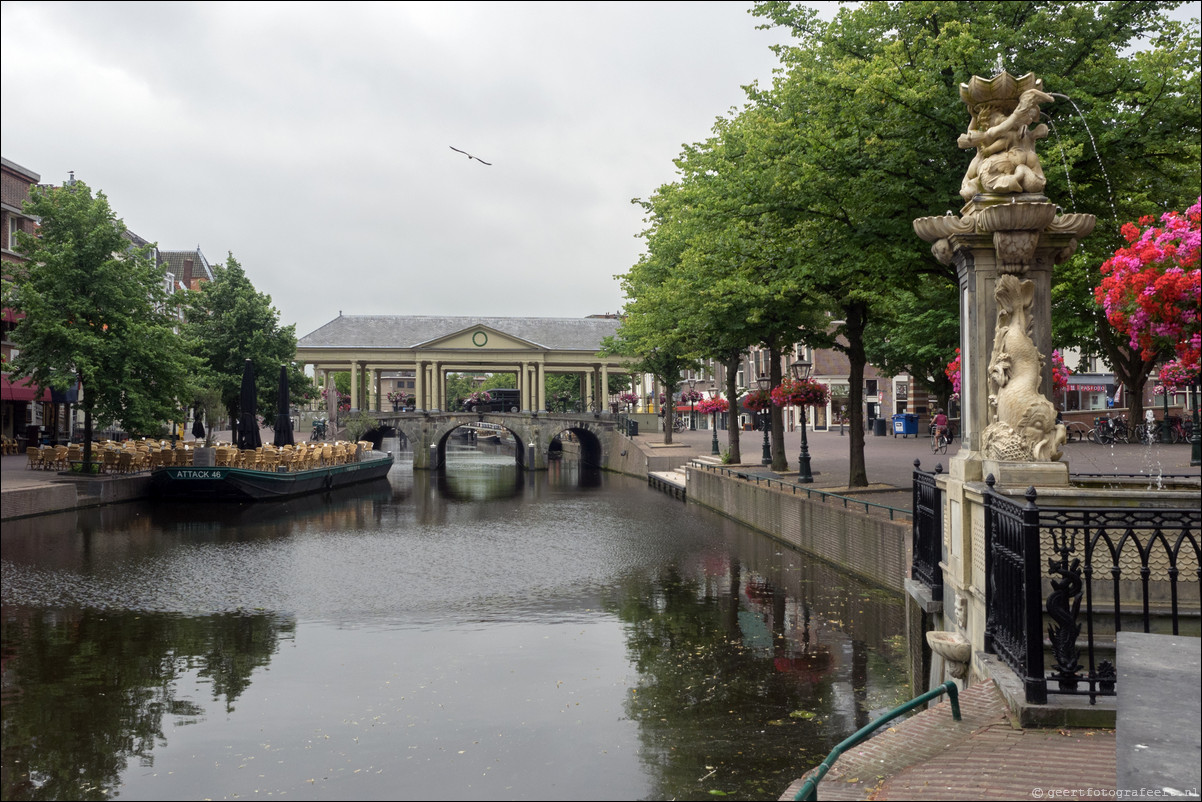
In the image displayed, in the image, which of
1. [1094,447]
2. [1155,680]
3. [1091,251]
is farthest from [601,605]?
[1094,447]

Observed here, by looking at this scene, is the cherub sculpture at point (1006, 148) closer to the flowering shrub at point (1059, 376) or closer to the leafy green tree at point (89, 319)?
the flowering shrub at point (1059, 376)

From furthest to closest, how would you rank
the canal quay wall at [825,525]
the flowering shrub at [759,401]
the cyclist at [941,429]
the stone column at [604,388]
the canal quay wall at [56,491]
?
the stone column at [604,388] < the cyclist at [941,429] < the flowering shrub at [759,401] < the canal quay wall at [56,491] < the canal quay wall at [825,525]

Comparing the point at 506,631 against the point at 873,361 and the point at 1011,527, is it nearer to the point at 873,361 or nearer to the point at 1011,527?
the point at 1011,527

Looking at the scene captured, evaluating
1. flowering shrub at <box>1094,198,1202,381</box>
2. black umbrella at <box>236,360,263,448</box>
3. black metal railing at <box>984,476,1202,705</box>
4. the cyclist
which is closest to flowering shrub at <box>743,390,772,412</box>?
the cyclist

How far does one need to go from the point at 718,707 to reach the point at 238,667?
621 centimetres

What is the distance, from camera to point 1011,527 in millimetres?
6508

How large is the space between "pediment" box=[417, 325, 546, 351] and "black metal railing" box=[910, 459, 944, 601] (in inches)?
2742

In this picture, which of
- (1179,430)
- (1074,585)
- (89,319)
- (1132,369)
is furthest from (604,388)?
(1074,585)

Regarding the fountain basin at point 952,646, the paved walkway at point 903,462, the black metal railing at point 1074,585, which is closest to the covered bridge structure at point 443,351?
the paved walkway at point 903,462

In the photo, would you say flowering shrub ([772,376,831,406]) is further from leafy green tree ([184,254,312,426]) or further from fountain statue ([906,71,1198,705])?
leafy green tree ([184,254,312,426])

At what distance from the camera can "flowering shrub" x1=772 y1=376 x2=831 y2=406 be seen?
2631 cm

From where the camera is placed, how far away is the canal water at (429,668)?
8641mm

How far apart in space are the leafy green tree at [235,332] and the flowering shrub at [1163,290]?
47699mm

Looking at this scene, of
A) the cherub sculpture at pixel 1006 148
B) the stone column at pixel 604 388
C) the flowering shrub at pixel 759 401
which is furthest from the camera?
the stone column at pixel 604 388
